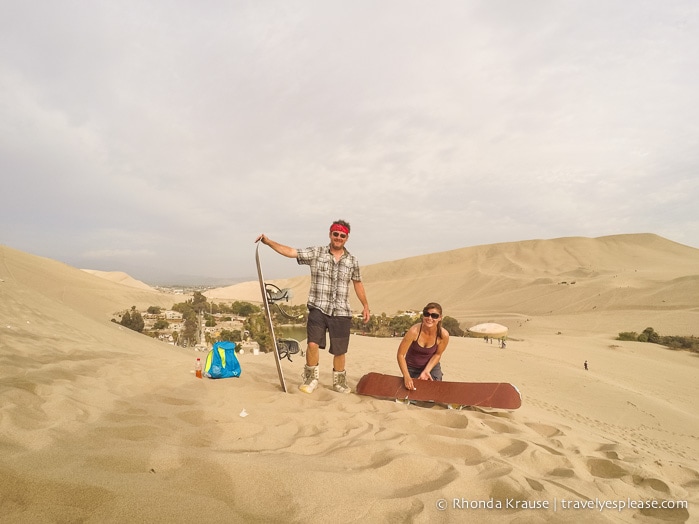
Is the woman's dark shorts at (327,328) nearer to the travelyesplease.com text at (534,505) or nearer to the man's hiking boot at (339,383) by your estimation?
the man's hiking boot at (339,383)

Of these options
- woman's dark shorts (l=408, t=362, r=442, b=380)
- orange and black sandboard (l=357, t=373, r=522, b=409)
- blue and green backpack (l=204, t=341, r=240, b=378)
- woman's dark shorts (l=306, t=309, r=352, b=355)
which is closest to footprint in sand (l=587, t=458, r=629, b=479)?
orange and black sandboard (l=357, t=373, r=522, b=409)

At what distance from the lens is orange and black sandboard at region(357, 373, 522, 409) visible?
13.2ft

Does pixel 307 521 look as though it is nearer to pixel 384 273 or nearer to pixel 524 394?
pixel 524 394

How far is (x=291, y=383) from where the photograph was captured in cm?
528

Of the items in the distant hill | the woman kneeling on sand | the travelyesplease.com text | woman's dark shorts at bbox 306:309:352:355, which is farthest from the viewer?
the distant hill

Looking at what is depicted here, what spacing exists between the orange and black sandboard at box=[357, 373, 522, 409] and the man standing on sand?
2.13ft

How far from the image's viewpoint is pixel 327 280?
181 inches

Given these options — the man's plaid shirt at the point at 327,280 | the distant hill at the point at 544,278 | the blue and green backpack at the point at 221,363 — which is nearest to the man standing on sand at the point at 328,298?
the man's plaid shirt at the point at 327,280

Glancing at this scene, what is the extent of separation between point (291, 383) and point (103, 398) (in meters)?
2.52

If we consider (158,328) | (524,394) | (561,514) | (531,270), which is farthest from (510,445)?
(531,270)

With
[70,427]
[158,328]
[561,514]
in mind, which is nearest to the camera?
[561,514]

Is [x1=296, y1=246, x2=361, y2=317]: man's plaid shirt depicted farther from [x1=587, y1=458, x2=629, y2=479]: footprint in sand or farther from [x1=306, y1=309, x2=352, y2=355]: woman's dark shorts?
[x1=587, y1=458, x2=629, y2=479]: footprint in sand

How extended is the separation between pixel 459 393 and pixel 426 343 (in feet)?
2.39

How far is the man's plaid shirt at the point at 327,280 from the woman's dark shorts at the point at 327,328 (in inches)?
2.7
